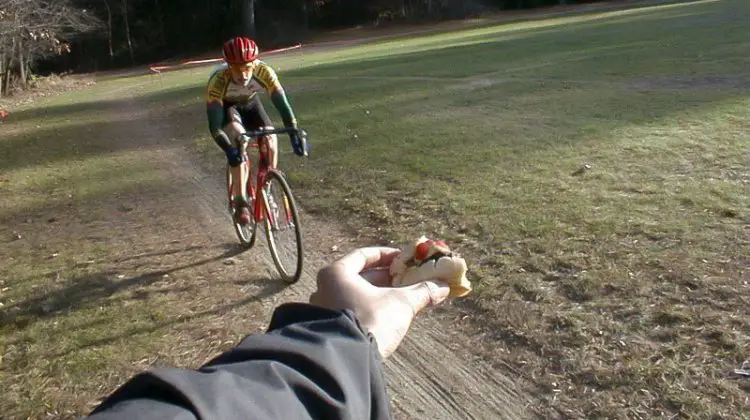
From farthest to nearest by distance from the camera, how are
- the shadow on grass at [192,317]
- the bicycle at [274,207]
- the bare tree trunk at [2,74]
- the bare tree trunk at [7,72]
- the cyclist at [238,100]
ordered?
the bare tree trunk at [7,72]
the bare tree trunk at [2,74]
the cyclist at [238,100]
the bicycle at [274,207]
the shadow on grass at [192,317]

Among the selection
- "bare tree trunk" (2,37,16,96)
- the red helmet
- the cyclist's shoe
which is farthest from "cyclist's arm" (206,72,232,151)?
"bare tree trunk" (2,37,16,96)

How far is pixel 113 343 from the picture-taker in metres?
5.37

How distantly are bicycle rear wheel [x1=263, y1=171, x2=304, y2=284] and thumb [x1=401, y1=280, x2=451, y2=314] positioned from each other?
3681 mm

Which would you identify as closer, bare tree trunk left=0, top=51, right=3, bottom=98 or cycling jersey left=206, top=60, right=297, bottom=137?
cycling jersey left=206, top=60, right=297, bottom=137

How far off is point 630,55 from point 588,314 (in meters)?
16.0

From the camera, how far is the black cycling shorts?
21.9 feet

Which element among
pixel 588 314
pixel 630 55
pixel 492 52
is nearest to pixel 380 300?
pixel 588 314

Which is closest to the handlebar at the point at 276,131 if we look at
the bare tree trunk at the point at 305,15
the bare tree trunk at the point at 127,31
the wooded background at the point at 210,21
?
the wooded background at the point at 210,21

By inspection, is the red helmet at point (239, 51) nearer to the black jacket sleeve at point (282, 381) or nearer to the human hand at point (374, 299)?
→ the human hand at point (374, 299)

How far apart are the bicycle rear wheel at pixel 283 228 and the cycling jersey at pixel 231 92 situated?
58cm

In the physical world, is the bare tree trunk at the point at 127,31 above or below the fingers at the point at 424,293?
above

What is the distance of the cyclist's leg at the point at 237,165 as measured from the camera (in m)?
6.52

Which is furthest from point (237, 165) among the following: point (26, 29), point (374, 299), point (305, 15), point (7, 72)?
point (305, 15)

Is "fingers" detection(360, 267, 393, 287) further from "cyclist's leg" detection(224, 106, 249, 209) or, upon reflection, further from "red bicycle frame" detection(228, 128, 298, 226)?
"cyclist's leg" detection(224, 106, 249, 209)
